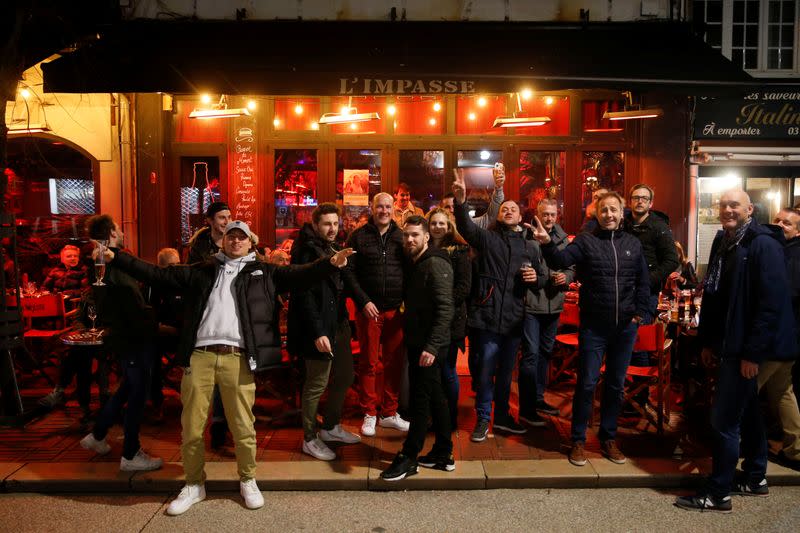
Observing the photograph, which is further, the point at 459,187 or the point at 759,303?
the point at 459,187

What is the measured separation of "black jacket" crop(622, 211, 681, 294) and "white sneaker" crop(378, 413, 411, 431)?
Answer: 2.67 meters

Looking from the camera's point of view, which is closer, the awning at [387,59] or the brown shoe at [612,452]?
the brown shoe at [612,452]

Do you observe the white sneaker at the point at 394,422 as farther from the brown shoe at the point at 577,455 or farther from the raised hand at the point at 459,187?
the raised hand at the point at 459,187

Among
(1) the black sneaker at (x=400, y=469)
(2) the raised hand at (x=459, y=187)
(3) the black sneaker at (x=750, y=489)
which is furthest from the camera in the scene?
(2) the raised hand at (x=459, y=187)

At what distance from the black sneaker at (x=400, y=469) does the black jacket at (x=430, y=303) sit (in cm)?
85

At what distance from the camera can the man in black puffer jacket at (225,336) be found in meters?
4.55

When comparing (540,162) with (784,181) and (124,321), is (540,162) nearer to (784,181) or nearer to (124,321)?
(784,181)

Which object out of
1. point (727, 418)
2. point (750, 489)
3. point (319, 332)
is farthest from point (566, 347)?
point (319, 332)

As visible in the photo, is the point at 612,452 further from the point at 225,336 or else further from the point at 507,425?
the point at 225,336

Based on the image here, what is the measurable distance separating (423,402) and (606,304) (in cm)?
169

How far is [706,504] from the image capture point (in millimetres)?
4586

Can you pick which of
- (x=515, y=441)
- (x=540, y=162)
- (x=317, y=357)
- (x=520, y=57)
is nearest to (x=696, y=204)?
(x=540, y=162)

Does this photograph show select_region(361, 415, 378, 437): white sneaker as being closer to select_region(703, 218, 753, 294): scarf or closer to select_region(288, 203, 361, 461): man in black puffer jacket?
select_region(288, 203, 361, 461): man in black puffer jacket

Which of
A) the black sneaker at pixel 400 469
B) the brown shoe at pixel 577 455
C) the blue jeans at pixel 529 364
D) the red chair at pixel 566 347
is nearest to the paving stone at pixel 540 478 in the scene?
the brown shoe at pixel 577 455
